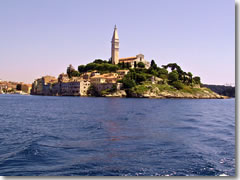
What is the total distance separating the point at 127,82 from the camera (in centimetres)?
8194

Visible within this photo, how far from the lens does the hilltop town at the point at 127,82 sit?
8344cm

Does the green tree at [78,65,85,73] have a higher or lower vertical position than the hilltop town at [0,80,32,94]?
higher

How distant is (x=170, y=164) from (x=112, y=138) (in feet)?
16.4

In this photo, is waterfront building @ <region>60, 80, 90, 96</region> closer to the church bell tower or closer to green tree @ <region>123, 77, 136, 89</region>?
green tree @ <region>123, 77, 136, 89</region>

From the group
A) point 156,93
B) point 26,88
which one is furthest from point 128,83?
point 26,88

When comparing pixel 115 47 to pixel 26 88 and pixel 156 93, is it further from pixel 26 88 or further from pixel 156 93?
pixel 26 88

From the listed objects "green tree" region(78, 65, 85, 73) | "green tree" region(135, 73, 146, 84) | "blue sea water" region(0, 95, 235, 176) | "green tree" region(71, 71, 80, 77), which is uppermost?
"green tree" region(78, 65, 85, 73)

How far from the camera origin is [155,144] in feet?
37.7

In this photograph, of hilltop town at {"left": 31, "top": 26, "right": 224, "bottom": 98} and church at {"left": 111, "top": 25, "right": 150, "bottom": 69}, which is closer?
hilltop town at {"left": 31, "top": 26, "right": 224, "bottom": 98}

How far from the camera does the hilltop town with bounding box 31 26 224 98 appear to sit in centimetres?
8344

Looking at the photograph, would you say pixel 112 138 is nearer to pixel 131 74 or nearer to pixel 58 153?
pixel 58 153

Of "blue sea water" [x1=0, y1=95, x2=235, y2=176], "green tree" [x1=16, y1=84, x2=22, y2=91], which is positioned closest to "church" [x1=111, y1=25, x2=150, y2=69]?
"green tree" [x1=16, y1=84, x2=22, y2=91]

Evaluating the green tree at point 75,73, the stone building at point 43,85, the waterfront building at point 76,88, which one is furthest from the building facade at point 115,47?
the stone building at point 43,85

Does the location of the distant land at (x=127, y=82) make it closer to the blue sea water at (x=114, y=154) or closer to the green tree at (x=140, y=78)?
the green tree at (x=140, y=78)
